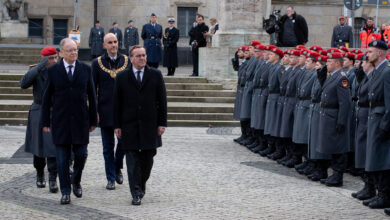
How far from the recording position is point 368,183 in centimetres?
1028

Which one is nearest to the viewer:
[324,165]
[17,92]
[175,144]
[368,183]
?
[368,183]

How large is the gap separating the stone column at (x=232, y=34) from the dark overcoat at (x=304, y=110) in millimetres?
9580

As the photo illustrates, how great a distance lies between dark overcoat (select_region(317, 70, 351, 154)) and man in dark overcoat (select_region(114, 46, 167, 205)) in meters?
2.63

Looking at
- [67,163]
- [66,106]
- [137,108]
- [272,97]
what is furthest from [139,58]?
[272,97]

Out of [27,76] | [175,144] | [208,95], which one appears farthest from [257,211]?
[208,95]

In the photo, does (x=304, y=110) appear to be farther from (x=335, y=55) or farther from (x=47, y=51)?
(x=47, y=51)

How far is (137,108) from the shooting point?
9.94 metres

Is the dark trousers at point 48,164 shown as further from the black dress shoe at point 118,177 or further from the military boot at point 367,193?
the military boot at point 367,193

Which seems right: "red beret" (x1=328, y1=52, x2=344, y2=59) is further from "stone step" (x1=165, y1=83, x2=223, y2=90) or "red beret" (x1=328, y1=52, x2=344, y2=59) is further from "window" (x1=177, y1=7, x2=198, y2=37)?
"window" (x1=177, y1=7, x2=198, y2=37)

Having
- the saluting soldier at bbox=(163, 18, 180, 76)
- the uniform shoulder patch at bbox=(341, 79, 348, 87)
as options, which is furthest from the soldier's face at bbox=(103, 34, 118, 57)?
the saluting soldier at bbox=(163, 18, 180, 76)

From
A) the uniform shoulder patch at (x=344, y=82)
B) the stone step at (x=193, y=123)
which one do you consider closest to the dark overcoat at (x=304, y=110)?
the uniform shoulder patch at (x=344, y=82)

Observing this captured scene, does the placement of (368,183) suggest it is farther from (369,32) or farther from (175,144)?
(369,32)

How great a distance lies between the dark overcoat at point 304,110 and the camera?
1251cm

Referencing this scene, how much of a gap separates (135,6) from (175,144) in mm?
20917
